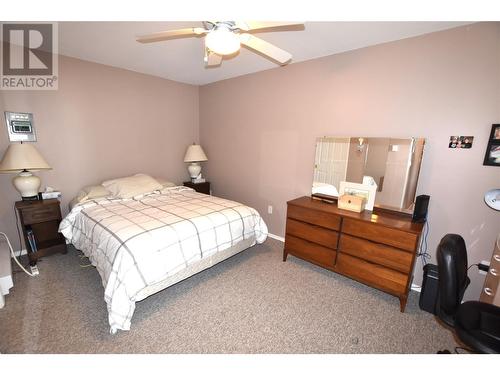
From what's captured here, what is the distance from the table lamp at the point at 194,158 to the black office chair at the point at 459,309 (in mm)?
3246

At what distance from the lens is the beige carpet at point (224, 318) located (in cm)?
154

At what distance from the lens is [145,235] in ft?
5.94

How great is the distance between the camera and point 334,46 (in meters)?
2.27

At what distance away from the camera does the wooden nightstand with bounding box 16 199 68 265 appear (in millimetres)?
2312

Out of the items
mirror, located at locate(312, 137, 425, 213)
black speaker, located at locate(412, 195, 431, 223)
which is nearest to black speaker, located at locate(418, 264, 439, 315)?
black speaker, located at locate(412, 195, 431, 223)

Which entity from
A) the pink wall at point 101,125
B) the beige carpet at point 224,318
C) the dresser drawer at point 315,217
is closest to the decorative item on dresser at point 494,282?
the beige carpet at point 224,318

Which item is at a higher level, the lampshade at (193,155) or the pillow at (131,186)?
the lampshade at (193,155)

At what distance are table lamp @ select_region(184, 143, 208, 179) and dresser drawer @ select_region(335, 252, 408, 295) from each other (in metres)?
2.61

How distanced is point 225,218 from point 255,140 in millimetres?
1458

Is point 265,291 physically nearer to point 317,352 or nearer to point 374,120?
point 317,352

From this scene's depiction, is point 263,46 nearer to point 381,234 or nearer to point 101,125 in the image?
point 381,234

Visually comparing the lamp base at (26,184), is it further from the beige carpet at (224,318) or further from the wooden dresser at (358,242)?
the wooden dresser at (358,242)

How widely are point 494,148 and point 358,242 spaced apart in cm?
126
